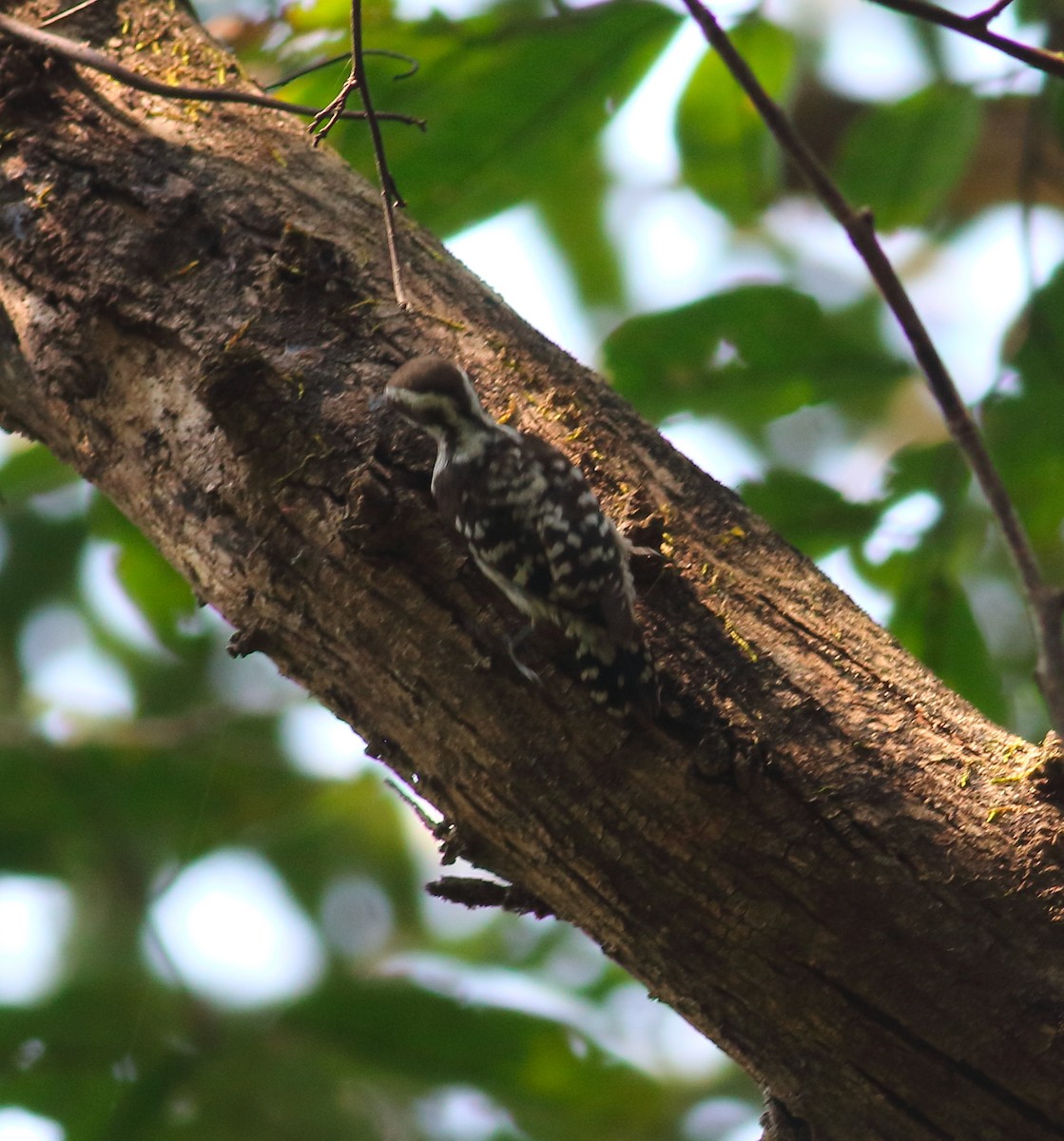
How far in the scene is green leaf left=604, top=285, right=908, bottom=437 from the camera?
11.9 ft

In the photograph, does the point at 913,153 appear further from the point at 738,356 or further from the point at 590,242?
the point at 590,242

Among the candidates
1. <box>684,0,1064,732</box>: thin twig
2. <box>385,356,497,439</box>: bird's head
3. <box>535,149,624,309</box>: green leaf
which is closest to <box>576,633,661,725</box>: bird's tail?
<box>385,356,497,439</box>: bird's head

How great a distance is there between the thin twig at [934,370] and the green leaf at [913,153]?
185 cm

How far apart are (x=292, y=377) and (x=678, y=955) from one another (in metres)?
1.32

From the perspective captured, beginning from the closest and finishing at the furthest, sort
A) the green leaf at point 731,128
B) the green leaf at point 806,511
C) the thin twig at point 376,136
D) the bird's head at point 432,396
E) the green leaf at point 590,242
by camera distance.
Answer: the bird's head at point 432,396
the thin twig at point 376,136
the green leaf at point 806,511
the green leaf at point 731,128
the green leaf at point 590,242

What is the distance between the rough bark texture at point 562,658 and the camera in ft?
7.02

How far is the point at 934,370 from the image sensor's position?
223 centimetres

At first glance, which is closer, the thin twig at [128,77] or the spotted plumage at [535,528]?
the spotted plumage at [535,528]

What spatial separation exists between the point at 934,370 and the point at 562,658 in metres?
0.87

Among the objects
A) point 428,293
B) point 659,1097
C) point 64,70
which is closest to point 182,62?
point 64,70

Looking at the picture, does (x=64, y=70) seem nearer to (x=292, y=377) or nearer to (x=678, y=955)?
(x=292, y=377)

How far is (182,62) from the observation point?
301 cm

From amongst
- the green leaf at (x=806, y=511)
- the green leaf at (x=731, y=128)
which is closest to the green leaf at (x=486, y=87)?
→ the green leaf at (x=731, y=128)

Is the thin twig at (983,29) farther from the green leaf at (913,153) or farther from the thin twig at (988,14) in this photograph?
the green leaf at (913,153)
